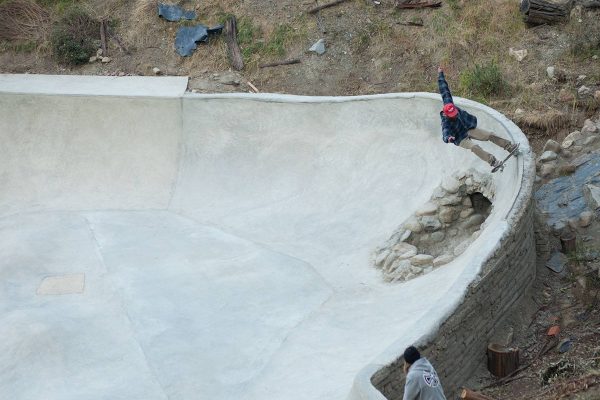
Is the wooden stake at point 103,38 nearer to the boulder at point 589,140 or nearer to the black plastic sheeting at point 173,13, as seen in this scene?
the black plastic sheeting at point 173,13

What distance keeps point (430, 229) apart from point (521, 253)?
169cm

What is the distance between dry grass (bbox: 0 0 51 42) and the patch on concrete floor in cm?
866

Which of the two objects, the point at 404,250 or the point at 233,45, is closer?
the point at 404,250

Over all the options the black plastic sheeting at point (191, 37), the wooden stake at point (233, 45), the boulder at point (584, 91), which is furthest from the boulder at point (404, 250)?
the black plastic sheeting at point (191, 37)

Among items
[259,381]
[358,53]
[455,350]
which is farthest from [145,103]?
[455,350]

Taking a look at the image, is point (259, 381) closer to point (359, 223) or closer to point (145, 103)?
point (359, 223)

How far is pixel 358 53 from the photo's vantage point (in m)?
18.4

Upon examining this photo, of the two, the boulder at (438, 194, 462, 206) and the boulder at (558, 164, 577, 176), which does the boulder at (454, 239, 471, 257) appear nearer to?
the boulder at (438, 194, 462, 206)

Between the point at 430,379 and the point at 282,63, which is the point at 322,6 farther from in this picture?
the point at 430,379

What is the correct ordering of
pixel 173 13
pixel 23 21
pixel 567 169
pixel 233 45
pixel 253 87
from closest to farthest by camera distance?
pixel 567 169
pixel 253 87
pixel 233 45
pixel 173 13
pixel 23 21

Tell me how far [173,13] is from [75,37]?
7.42ft

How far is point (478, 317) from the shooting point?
9414 millimetres

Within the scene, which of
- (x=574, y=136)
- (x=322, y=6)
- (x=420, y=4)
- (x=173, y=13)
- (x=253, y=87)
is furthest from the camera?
(x=173, y=13)

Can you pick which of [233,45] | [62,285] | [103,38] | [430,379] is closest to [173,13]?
[103,38]
